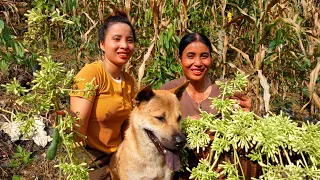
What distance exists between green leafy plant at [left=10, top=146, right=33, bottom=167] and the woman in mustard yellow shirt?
162 centimetres

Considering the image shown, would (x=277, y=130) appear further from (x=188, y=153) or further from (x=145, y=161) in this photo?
(x=145, y=161)

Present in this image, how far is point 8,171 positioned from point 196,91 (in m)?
2.85

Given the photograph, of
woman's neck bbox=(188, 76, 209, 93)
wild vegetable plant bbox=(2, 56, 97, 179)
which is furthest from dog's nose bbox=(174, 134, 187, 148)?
woman's neck bbox=(188, 76, 209, 93)

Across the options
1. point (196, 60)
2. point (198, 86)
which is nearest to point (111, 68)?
point (196, 60)

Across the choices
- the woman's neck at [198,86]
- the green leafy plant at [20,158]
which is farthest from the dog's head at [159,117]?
the green leafy plant at [20,158]

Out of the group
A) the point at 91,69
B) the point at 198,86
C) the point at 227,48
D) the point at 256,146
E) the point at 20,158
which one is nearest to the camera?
the point at 256,146

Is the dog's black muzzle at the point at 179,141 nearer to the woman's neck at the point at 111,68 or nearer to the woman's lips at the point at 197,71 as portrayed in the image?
the woman's neck at the point at 111,68

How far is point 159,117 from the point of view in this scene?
9.42 ft

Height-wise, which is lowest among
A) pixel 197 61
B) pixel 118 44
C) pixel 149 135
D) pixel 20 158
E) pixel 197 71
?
pixel 20 158

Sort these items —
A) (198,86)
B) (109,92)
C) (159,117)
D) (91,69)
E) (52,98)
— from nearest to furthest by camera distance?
(52,98)
(159,117)
(91,69)
(109,92)
(198,86)

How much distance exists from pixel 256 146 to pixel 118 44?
165 centimetres

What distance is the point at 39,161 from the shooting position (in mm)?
4883

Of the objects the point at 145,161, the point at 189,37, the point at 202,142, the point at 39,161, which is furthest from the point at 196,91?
the point at 39,161

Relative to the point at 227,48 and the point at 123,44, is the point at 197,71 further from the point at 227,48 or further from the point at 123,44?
the point at 227,48
